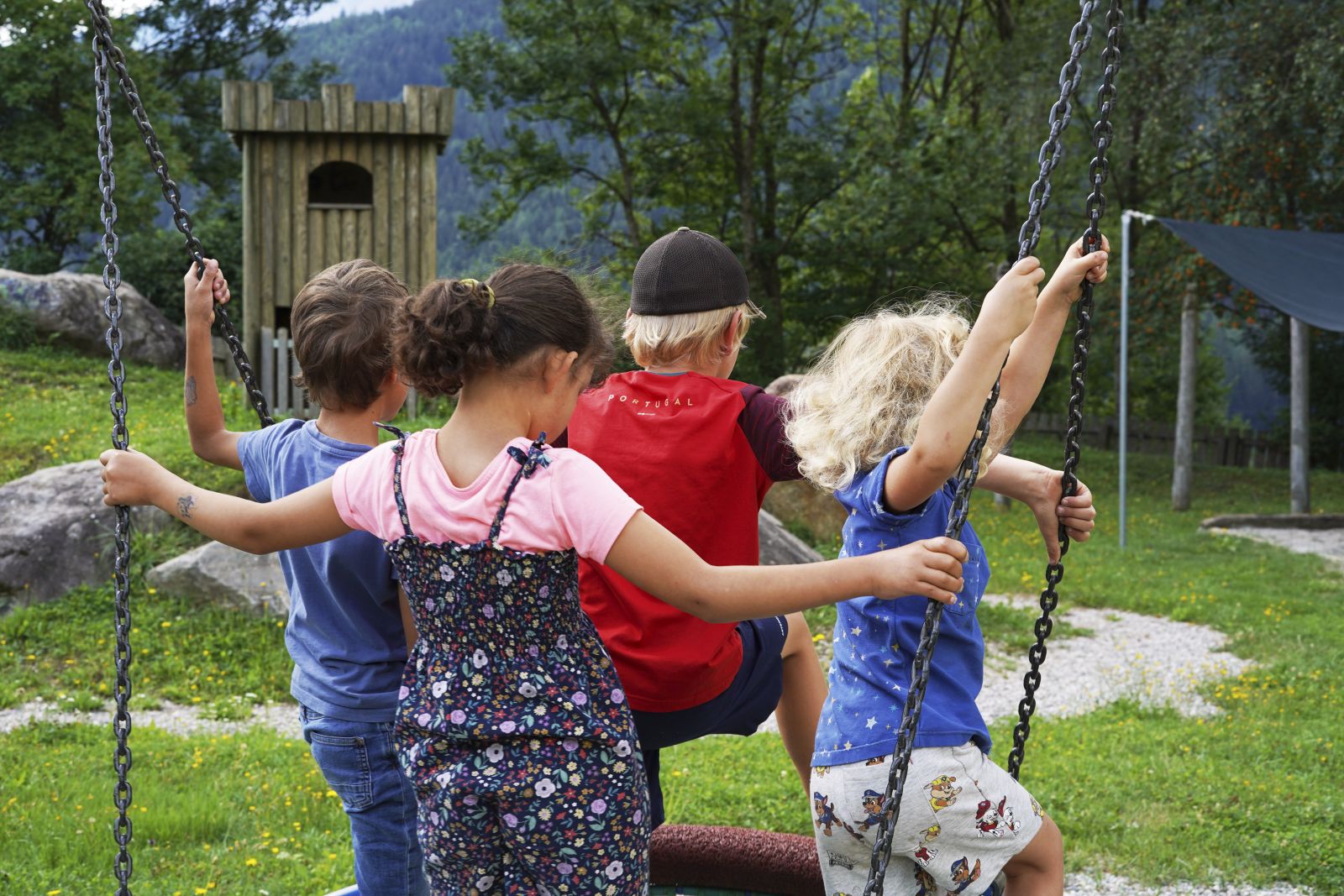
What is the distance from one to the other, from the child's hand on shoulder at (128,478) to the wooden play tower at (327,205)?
791 centimetres

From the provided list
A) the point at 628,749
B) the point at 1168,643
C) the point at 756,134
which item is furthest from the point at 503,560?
the point at 756,134

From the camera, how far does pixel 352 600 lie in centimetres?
218

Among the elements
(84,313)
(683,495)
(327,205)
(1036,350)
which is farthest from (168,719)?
(84,313)

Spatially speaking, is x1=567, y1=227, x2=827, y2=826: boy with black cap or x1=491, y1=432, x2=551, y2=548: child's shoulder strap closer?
x1=491, y1=432, x2=551, y2=548: child's shoulder strap

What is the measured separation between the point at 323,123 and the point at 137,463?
27.0 ft

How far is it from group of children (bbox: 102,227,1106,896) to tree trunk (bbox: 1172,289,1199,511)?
39.4 ft

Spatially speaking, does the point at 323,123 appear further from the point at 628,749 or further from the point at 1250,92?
the point at 1250,92

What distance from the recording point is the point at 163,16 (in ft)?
80.5

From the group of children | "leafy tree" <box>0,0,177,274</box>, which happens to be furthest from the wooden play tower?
"leafy tree" <box>0,0,177,274</box>

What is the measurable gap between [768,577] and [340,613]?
889mm

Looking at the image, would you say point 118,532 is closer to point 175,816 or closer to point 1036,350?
point 1036,350

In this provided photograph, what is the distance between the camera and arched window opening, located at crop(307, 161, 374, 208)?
36.7 ft

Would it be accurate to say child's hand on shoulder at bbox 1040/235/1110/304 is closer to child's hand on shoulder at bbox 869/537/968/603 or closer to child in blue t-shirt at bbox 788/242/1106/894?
child in blue t-shirt at bbox 788/242/1106/894

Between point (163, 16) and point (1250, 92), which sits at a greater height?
point (163, 16)
